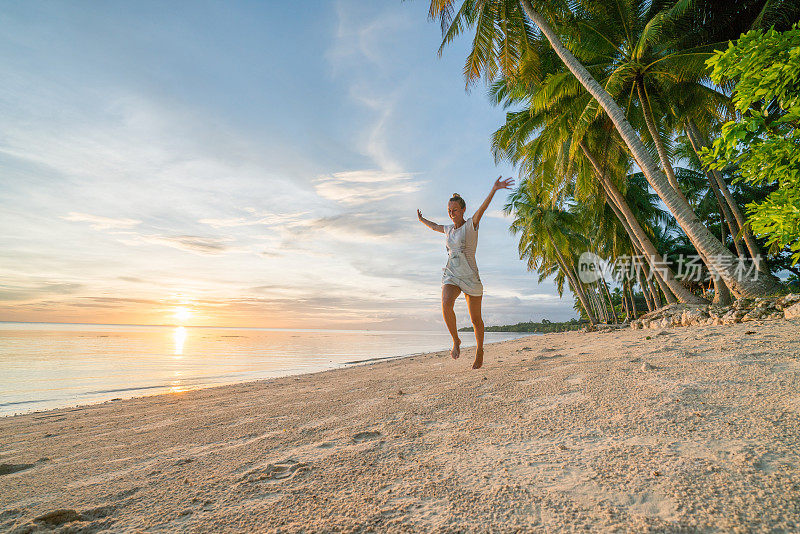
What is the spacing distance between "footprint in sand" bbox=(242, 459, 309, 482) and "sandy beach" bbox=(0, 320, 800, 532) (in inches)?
0.4

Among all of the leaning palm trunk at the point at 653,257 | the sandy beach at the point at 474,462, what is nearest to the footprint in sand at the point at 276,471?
the sandy beach at the point at 474,462

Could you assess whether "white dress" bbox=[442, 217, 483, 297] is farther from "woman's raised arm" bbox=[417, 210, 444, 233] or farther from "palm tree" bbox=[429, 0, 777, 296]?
"palm tree" bbox=[429, 0, 777, 296]

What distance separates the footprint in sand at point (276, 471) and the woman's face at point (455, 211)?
128 inches

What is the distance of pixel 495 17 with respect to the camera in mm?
10812

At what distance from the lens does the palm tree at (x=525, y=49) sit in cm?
763

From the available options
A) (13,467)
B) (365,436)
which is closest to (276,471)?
(365,436)

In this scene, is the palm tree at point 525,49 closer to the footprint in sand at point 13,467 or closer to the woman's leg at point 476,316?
the woman's leg at point 476,316

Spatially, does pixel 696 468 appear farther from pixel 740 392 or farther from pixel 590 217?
pixel 590 217

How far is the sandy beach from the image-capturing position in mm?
1329

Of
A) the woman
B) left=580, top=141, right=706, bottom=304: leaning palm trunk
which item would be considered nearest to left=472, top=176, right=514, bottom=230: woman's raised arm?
the woman

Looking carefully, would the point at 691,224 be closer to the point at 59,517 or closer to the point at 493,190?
the point at 493,190

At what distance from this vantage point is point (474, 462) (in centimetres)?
180

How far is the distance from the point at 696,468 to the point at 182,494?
230 centimetres

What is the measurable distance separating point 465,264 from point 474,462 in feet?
8.92
